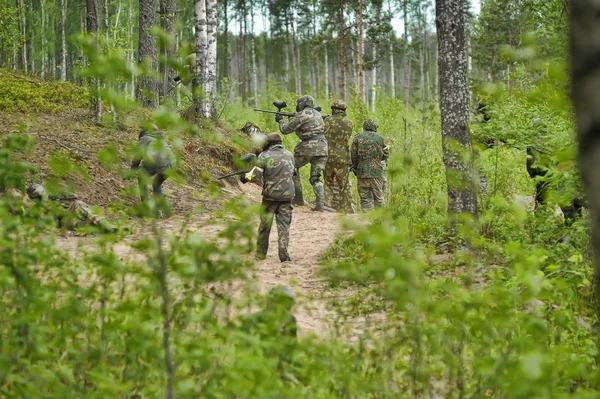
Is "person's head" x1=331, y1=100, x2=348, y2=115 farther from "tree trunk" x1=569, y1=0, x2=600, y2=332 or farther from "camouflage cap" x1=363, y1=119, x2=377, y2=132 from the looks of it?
"tree trunk" x1=569, y1=0, x2=600, y2=332

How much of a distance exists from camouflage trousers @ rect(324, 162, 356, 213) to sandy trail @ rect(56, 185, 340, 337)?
0.68m

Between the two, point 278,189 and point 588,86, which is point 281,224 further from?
point 588,86

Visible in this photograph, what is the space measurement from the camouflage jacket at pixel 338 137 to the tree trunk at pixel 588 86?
13.2 metres

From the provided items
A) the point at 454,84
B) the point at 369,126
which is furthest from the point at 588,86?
the point at 369,126

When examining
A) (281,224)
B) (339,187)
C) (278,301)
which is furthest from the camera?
(339,187)

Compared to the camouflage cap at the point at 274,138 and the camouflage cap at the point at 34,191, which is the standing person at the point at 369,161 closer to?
the camouflage cap at the point at 274,138

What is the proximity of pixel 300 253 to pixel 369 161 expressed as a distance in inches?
175

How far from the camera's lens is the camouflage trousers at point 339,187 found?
49.6 ft

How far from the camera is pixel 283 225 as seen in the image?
970cm

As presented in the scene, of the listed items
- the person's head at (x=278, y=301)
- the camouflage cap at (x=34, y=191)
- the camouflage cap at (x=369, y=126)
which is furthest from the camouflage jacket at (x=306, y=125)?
the person's head at (x=278, y=301)

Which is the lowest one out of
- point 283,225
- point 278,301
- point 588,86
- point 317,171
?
point 278,301

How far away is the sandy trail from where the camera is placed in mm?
6613

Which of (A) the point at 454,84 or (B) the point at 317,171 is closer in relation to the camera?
(A) the point at 454,84

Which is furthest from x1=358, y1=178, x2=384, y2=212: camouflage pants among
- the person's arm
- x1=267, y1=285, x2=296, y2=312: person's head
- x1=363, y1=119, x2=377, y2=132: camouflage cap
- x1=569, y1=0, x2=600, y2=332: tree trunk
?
x1=569, y1=0, x2=600, y2=332: tree trunk
